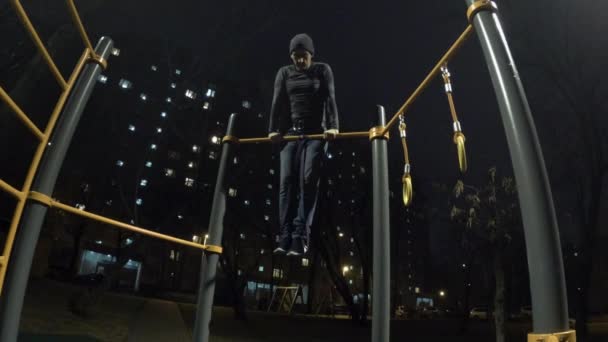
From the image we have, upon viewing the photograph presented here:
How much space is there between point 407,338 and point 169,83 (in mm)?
17286

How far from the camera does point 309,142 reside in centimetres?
489

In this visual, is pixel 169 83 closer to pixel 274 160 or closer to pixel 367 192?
pixel 274 160

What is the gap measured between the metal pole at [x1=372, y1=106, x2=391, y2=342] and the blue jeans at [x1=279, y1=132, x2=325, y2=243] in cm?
70

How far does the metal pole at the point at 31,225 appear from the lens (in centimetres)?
307

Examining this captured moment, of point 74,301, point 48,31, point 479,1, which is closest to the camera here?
point 479,1

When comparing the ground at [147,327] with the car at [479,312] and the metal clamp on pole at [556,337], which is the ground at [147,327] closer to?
the metal clamp on pole at [556,337]

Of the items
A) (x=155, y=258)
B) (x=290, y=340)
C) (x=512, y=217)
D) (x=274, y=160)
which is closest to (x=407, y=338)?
(x=290, y=340)

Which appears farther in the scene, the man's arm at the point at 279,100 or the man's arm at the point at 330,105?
the man's arm at the point at 279,100

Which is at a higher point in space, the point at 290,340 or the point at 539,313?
the point at 539,313

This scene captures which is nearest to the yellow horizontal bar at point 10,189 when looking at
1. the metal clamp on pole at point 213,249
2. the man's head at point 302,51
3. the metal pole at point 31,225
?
the metal pole at point 31,225

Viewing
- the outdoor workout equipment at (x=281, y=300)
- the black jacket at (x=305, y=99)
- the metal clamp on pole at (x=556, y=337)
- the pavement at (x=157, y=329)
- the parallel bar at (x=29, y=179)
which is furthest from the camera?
the outdoor workout equipment at (x=281, y=300)

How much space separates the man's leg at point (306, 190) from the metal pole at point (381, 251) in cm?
68

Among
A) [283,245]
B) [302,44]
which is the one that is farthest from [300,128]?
[283,245]

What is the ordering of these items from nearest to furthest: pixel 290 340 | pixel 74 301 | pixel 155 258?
1. pixel 74 301
2. pixel 290 340
3. pixel 155 258
